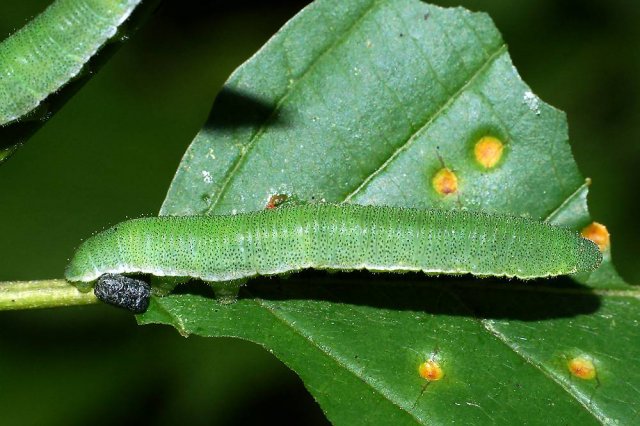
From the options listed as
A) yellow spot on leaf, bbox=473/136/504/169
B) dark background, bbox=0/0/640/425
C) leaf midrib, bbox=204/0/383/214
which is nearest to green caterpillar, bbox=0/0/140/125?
leaf midrib, bbox=204/0/383/214

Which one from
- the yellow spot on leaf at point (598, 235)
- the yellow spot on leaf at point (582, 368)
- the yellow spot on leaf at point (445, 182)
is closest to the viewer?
the yellow spot on leaf at point (582, 368)

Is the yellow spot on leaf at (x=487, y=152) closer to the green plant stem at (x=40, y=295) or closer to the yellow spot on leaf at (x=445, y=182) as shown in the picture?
the yellow spot on leaf at (x=445, y=182)

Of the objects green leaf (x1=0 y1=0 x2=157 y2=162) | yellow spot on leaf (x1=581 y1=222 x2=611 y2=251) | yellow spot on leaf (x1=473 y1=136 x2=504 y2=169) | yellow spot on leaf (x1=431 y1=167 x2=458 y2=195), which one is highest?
green leaf (x1=0 y1=0 x2=157 y2=162)

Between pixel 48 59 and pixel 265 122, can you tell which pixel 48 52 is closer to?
pixel 48 59

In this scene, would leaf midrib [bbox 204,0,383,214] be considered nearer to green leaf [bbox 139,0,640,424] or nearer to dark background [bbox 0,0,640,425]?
green leaf [bbox 139,0,640,424]

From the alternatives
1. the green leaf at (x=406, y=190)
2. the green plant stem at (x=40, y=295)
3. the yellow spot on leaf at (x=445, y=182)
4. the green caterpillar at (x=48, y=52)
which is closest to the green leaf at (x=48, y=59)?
the green caterpillar at (x=48, y=52)
